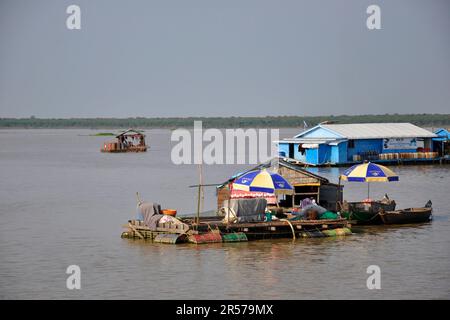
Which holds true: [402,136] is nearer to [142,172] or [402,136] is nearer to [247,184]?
[142,172]

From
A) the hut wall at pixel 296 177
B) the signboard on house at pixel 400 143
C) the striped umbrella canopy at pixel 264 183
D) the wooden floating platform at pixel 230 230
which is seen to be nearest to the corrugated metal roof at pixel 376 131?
the signboard on house at pixel 400 143

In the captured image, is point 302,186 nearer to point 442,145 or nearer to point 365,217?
point 365,217

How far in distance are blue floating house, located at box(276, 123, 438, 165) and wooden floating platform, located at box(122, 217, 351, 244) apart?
27.8 m

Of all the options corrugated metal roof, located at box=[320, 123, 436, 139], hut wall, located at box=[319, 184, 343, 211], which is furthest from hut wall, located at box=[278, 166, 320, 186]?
corrugated metal roof, located at box=[320, 123, 436, 139]

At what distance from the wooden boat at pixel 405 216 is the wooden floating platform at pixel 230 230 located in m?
2.55

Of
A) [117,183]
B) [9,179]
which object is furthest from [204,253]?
[9,179]

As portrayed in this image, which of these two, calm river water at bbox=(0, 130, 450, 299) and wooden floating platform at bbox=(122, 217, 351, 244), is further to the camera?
wooden floating platform at bbox=(122, 217, 351, 244)

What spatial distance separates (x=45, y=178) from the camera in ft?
165

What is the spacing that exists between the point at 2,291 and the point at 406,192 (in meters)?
24.3

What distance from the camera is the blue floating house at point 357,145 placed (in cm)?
5403

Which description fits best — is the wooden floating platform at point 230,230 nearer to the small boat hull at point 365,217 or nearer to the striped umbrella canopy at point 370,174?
the small boat hull at point 365,217

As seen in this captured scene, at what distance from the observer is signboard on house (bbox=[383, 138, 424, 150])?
55969 millimetres

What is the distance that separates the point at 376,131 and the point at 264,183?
31.7 m

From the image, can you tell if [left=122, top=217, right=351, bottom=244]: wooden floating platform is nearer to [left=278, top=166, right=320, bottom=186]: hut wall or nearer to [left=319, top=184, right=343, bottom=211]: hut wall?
[left=319, top=184, right=343, bottom=211]: hut wall
